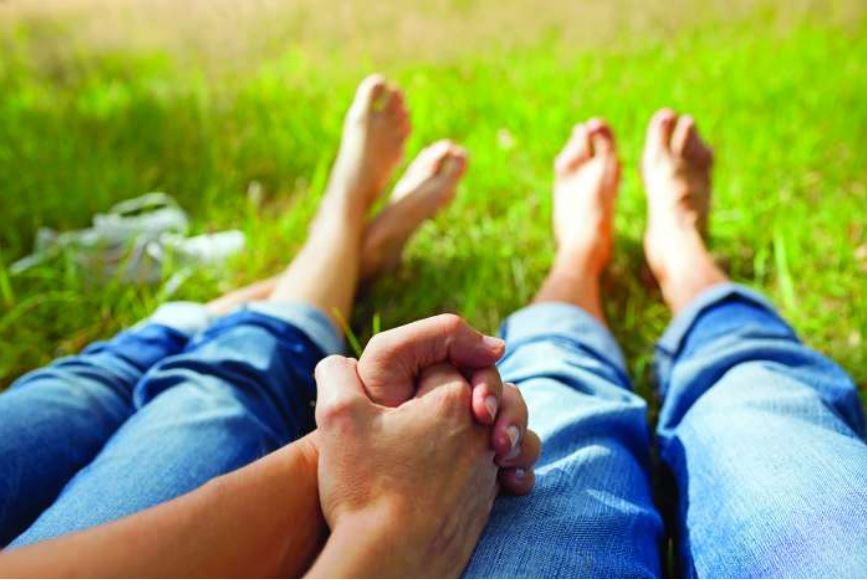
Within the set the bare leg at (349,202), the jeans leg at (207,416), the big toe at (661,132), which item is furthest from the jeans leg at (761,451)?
the big toe at (661,132)

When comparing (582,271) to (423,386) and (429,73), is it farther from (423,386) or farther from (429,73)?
(429,73)

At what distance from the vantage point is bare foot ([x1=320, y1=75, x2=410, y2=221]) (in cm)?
151

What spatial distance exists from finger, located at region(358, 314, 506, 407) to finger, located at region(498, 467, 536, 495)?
0.10 m

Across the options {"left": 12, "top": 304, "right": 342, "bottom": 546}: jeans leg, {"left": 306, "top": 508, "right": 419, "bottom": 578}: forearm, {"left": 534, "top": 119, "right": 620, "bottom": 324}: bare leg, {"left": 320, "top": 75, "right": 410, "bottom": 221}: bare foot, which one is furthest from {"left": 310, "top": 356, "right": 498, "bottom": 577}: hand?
{"left": 320, "top": 75, "right": 410, "bottom": 221}: bare foot

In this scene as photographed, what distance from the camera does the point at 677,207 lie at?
1.50m

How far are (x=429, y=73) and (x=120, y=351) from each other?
1.33 meters

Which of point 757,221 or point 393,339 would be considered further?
point 757,221

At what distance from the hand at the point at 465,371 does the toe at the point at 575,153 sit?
1050 millimetres

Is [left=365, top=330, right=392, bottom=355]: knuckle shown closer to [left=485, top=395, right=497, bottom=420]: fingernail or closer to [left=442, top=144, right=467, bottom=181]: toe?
[left=485, top=395, right=497, bottom=420]: fingernail

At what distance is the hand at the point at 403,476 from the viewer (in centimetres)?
58

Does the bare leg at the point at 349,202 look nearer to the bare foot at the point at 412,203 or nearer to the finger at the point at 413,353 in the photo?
the bare foot at the point at 412,203

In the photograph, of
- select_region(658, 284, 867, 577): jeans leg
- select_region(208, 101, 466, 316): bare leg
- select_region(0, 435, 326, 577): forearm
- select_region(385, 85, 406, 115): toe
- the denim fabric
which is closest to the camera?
select_region(0, 435, 326, 577): forearm

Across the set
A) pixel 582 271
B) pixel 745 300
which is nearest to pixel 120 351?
pixel 582 271

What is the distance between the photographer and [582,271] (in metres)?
1.34
